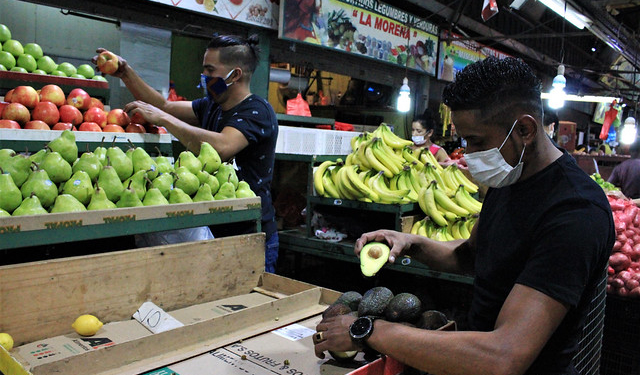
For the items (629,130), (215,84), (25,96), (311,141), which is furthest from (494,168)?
(629,130)

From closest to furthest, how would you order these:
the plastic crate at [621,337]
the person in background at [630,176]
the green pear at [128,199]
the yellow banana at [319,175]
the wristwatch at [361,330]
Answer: the wristwatch at [361,330] → the green pear at [128,199] → the plastic crate at [621,337] → the yellow banana at [319,175] → the person in background at [630,176]

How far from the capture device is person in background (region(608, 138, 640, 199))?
7762 millimetres

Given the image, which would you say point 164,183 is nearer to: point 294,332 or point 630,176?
point 294,332

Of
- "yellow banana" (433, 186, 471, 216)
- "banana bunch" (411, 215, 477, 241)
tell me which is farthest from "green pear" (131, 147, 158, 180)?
"yellow banana" (433, 186, 471, 216)

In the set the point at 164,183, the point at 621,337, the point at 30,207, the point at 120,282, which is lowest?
the point at 621,337

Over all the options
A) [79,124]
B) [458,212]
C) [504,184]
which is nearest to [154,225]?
[79,124]

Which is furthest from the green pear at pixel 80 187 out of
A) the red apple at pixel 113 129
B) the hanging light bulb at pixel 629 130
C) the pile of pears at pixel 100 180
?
the hanging light bulb at pixel 629 130

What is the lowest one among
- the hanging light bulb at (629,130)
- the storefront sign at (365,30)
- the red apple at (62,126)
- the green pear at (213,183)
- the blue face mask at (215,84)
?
the green pear at (213,183)

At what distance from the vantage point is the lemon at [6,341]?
1.72m

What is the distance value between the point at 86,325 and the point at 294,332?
0.81m

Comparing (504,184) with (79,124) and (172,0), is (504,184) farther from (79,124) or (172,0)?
(172,0)

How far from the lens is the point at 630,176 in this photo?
308 inches

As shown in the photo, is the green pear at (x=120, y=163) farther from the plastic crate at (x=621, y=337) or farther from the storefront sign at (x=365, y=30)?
the storefront sign at (x=365, y=30)

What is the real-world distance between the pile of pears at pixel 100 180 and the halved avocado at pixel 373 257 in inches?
36.7
